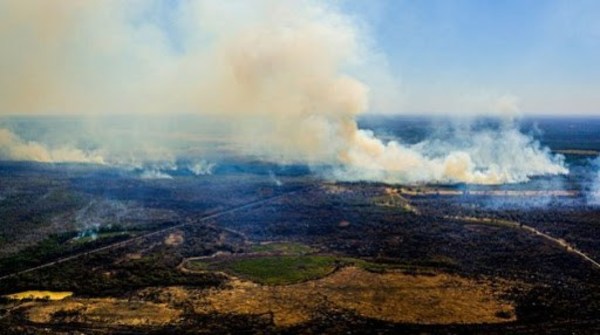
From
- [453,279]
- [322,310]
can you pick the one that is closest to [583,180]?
[453,279]

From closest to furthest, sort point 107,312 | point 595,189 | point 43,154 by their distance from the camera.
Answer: point 107,312 < point 595,189 < point 43,154

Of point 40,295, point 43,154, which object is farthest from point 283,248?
point 43,154

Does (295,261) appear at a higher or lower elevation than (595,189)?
lower

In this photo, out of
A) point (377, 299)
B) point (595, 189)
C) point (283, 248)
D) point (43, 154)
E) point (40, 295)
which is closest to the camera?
point (377, 299)

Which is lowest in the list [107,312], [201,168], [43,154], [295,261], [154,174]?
[107,312]

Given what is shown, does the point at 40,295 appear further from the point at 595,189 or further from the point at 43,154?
the point at 43,154

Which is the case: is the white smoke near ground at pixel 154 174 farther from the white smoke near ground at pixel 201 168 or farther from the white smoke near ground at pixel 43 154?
the white smoke near ground at pixel 43 154

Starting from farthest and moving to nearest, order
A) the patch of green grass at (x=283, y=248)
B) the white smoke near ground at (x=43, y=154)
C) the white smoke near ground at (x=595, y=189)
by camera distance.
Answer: the white smoke near ground at (x=43, y=154) < the white smoke near ground at (x=595, y=189) < the patch of green grass at (x=283, y=248)

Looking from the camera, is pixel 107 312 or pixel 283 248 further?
pixel 283 248

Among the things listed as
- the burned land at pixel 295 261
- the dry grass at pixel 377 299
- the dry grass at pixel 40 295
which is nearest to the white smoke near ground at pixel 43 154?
the burned land at pixel 295 261

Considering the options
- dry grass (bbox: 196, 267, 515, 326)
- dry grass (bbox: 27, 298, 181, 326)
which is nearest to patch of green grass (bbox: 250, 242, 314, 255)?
dry grass (bbox: 196, 267, 515, 326)
